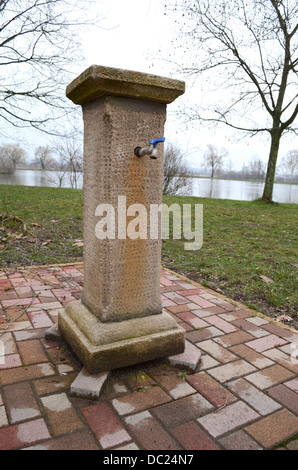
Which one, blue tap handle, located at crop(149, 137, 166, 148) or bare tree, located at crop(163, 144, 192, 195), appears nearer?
blue tap handle, located at crop(149, 137, 166, 148)

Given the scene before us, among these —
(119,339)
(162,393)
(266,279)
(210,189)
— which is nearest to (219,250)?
(266,279)

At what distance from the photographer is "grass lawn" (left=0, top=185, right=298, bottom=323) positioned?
3.62 m

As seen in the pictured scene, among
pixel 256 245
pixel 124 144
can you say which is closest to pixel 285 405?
pixel 124 144

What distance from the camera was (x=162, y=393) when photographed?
1.85 metres

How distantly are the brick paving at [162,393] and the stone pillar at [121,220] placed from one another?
0.49ft

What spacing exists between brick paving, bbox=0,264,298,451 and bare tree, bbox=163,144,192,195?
45.6ft

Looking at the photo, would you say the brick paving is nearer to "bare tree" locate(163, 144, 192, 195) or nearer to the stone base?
the stone base

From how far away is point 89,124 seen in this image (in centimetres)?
210

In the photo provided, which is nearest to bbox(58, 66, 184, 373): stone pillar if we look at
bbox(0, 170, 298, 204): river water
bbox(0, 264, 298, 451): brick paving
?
bbox(0, 264, 298, 451): brick paving

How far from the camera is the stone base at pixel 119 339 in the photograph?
195 cm

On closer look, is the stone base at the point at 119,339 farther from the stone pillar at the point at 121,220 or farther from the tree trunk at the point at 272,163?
the tree trunk at the point at 272,163

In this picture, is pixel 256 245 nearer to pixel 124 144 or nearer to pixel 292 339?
pixel 292 339
